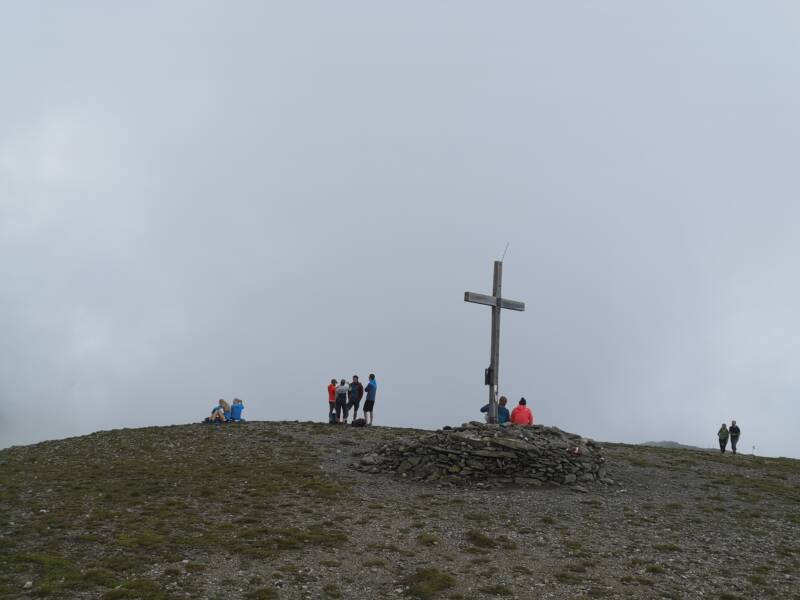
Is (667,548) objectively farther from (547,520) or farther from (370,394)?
(370,394)

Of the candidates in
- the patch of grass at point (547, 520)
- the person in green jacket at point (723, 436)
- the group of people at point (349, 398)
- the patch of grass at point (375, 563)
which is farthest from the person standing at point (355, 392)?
the person in green jacket at point (723, 436)

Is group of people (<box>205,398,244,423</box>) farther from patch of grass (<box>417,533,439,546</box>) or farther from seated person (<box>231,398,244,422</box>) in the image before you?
patch of grass (<box>417,533,439,546</box>)

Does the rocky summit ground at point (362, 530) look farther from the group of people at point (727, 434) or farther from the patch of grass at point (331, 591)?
the group of people at point (727, 434)

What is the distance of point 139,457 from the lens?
85.8 feet

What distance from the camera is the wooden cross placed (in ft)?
83.7

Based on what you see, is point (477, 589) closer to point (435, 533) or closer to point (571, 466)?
point (435, 533)

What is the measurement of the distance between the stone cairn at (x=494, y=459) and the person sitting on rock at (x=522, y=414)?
4.24 feet

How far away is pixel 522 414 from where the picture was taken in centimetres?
2631

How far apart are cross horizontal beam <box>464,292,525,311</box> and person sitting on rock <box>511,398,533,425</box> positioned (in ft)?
12.2

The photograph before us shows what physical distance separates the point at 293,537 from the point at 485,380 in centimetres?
1135

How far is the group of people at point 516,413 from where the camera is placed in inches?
1030

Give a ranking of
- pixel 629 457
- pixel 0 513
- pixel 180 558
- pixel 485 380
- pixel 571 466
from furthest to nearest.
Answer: pixel 629 457
pixel 485 380
pixel 571 466
pixel 0 513
pixel 180 558

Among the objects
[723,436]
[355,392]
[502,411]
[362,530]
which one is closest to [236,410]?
[355,392]

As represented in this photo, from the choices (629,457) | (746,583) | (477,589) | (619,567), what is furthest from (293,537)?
(629,457)
